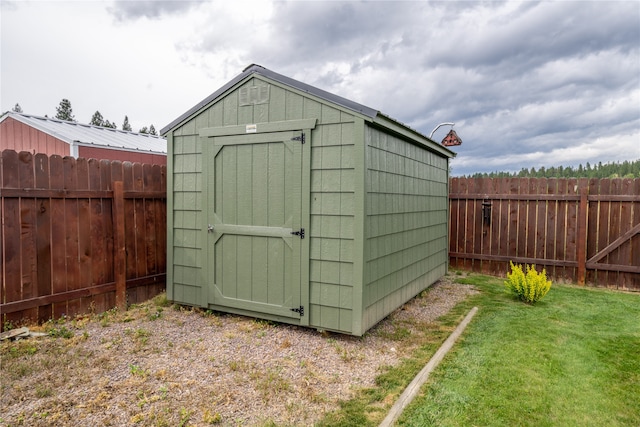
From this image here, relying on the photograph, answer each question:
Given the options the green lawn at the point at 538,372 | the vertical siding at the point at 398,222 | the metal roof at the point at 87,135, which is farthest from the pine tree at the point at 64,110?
the green lawn at the point at 538,372

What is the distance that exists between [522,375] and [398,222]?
2110mm

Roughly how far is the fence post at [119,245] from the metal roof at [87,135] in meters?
7.49

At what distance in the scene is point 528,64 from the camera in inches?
318

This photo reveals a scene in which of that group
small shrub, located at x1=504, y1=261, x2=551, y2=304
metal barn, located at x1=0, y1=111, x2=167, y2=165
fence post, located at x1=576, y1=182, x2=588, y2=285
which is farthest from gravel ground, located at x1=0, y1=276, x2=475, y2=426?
metal barn, located at x1=0, y1=111, x2=167, y2=165

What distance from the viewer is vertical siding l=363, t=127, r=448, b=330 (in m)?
3.80

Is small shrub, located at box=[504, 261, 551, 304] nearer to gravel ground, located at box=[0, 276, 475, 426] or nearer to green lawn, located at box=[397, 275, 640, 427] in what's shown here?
green lawn, located at box=[397, 275, 640, 427]

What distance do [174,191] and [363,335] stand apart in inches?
115

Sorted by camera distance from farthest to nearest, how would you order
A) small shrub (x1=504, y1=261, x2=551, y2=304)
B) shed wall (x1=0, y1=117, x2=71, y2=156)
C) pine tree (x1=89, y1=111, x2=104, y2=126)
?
1. pine tree (x1=89, y1=111, x2=104, y2=126)
2. shed wall (x1=0, y1=117, x2=71, y2=156)
3. small shrub (x1=504, y1=261, x2=551, y2=304)

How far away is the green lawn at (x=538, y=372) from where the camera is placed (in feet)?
7.95

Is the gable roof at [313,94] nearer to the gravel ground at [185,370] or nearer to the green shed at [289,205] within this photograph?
the green shed at [289,205]

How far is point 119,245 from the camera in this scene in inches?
185

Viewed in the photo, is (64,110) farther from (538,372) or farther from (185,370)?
(538,372)

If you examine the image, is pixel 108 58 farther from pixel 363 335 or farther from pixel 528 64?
pixel 528 64

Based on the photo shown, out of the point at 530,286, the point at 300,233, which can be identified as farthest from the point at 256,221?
the point at 530,286
